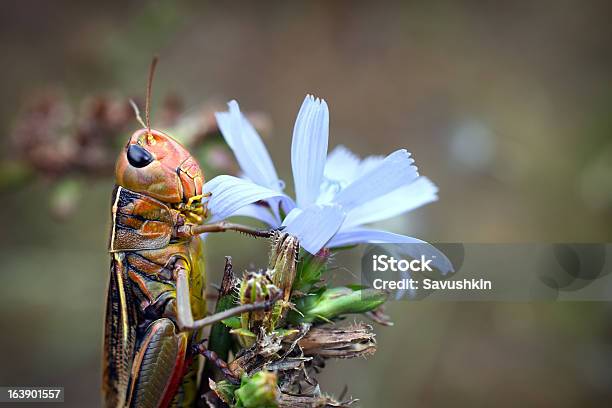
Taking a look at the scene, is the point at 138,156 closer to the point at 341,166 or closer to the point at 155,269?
the point at 155,269

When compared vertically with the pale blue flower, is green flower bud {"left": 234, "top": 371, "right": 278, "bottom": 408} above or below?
below

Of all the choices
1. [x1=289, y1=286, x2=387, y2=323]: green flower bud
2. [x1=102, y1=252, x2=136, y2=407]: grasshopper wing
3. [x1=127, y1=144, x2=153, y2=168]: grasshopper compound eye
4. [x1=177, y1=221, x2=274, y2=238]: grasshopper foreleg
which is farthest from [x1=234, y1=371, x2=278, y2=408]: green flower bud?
[x1=127, y1=144, x2=153, y2=168]: grasshopper compound eye

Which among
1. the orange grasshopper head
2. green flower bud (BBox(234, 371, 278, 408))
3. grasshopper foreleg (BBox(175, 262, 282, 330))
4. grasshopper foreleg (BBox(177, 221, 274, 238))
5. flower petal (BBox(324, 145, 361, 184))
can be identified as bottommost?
green flower bud (BBox(234, 371, 278, 408))

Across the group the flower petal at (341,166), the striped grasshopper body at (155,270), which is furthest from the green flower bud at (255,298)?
the flower petal at (341,166)

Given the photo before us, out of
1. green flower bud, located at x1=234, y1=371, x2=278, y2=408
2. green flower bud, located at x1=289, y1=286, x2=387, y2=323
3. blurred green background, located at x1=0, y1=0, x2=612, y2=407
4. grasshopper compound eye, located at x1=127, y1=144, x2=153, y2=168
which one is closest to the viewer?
green flower bud, located at x1=234, y1=371, x2=278, y2=408

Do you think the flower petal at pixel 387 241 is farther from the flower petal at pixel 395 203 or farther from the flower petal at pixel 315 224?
the flower petal at pixel 315 224

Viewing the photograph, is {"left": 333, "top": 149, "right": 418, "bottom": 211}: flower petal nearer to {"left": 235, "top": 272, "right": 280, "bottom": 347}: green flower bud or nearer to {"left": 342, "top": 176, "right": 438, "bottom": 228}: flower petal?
{"left": 342, "top": 176, "right": 438, "bottom": 228}: flower petal

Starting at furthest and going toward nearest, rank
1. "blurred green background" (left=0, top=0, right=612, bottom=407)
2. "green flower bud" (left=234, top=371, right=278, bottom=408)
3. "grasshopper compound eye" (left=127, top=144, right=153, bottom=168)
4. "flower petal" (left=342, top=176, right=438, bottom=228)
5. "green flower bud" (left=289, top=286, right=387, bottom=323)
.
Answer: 1. "blurred green background" (left=0, top=0, right=612, bottom=407)
2. "flower petal" (left=342, top=176, right=438, bottom=228)
3. "grasshopper compound eye" (left=127, top=144, right=153, bottom=168)
4. "green flower bud" (left=289, top=286, right=387, bottom=323)
5. "green flower bud" (left=234, top=371, right=278, bottom=408)

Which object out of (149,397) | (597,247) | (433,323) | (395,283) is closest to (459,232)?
(433,323)
